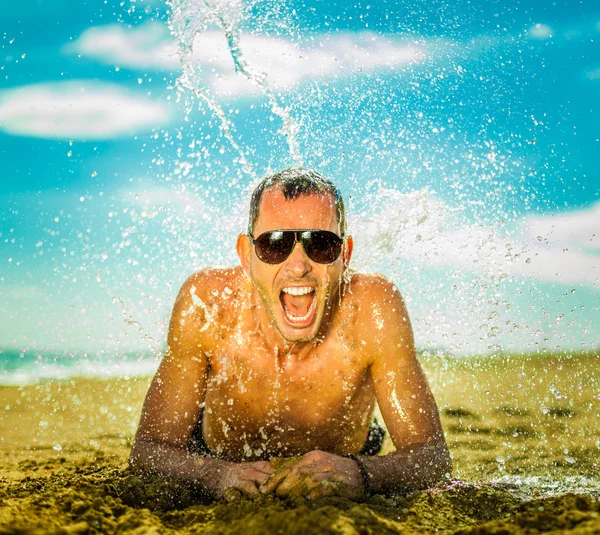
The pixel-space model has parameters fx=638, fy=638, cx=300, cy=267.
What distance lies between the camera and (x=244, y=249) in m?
4.39

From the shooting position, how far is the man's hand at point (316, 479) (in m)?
3.11

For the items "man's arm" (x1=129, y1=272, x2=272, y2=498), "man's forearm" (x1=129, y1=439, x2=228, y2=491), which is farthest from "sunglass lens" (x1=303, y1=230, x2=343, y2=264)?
"man's forearm" (x1=129, y1=439, x2=228, y2=491)

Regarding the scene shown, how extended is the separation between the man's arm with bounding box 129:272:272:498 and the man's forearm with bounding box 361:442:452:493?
80cm

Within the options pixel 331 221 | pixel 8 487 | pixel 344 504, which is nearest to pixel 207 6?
pixel 331 221

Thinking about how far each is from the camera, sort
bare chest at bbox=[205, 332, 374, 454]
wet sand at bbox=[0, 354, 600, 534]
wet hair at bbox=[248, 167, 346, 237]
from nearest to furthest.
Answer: wet sand at bbox=[0, 354, 600, 534]
wet hair at bbox=[248, 167, 346, 237]
bare chest at bbox=[205, 332, 374, 454]

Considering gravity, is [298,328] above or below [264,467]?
above

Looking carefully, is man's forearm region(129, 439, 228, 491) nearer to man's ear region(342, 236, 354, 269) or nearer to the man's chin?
the man's chin

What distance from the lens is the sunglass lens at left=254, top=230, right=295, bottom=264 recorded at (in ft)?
13.0

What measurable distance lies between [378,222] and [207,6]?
8.55 feet

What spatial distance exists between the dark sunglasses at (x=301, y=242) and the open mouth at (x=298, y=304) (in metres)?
0.20

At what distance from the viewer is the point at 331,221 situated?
13.5 feet

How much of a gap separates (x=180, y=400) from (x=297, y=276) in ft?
3.74

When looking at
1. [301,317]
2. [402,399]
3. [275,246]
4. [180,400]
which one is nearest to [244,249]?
[275,246]

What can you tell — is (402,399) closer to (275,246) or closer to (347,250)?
(347,250)
